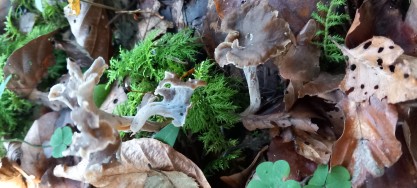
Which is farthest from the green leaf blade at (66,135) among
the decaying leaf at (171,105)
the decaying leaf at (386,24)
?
the decaying leaf at (386,24)

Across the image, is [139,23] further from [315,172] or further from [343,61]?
[315,172]

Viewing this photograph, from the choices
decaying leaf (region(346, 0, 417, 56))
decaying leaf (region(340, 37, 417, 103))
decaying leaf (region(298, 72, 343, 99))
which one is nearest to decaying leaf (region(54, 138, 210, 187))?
decaying leaf (region(298, 72, 343, 99))

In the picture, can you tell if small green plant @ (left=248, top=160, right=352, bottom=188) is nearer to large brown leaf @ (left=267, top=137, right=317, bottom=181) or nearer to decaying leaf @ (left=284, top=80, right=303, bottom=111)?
large brown leaf @ (left=267, top=137, right=317, bottom=181)

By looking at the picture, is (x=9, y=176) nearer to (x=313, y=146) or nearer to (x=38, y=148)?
(x=38, y=148)

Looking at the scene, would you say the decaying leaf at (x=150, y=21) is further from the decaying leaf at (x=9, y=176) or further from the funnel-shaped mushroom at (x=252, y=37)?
the decaying leaf at (x=9, y=176)

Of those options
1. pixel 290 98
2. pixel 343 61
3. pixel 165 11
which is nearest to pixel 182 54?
pixel 165 11

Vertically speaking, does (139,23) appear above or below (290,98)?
above

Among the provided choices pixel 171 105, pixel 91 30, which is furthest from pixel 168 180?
pixel 91 30
